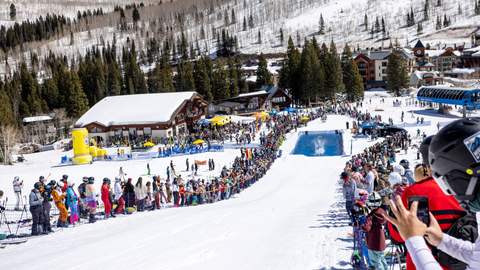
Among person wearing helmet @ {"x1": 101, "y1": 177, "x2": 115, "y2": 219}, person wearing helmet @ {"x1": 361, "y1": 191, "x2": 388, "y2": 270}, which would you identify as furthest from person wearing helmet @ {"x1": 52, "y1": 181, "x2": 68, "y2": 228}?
person wearing helmet @ {"x1": 361, "y1": 191, "x2": 388, "y2": 270}

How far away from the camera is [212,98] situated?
6144 cm

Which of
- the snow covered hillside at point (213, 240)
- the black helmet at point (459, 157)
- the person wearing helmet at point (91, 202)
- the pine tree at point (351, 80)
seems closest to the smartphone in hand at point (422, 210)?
the black helmet at point (459, 157)

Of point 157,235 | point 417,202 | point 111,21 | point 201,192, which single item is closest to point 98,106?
point 201,192

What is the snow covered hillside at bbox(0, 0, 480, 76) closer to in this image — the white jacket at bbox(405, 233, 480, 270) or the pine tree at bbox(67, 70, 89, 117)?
the pine tree at bbox(67, 70, 89, 117)

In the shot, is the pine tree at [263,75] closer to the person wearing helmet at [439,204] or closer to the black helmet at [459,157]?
the person wearing helmet at [439,204]

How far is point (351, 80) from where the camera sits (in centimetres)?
6094

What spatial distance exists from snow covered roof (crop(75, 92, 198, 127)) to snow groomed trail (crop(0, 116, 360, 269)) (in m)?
30.0

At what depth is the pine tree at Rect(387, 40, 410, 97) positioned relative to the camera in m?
61.9

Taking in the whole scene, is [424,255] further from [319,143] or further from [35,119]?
[35,119]

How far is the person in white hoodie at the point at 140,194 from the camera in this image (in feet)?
43.6

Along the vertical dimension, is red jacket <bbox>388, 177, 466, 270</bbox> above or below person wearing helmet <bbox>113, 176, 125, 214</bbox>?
above

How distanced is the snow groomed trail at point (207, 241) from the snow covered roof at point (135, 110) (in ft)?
98.4

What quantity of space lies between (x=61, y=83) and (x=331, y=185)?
186 feet

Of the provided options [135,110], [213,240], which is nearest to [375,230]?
[213,240]
